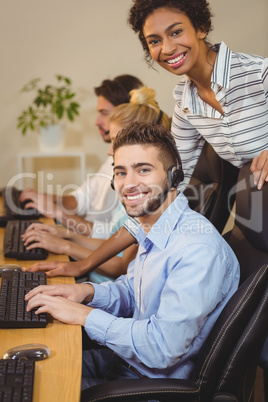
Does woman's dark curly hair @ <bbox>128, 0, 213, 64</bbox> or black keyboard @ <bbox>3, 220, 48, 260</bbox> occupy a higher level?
woman's dark curly hair @ <bbox>128, 0, 213, 64</bbox>

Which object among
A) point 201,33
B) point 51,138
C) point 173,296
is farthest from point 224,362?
point 51,138

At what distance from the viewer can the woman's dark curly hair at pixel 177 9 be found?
1628 millimetres

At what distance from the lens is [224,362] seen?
1.15 metres

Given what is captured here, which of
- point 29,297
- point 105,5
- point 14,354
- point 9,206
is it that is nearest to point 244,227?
point 29,297

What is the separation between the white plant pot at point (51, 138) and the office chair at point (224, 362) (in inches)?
110

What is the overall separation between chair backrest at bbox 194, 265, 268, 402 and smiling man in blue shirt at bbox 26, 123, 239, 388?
0.05 m

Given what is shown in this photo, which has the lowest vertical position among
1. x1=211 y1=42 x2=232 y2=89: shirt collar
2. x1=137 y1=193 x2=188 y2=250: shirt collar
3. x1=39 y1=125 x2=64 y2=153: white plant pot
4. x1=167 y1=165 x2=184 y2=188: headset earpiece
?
x1=137 y1=193 x2=188 y2=250: shirt collar

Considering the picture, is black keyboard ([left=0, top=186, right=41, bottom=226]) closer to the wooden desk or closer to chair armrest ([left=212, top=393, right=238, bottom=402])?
the wooden desk

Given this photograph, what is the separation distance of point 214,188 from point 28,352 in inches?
43.0

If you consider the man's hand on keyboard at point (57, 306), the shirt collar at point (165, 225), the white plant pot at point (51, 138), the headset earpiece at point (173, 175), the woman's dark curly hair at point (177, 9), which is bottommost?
A: the man's hand on keyboard at point (57, 306)

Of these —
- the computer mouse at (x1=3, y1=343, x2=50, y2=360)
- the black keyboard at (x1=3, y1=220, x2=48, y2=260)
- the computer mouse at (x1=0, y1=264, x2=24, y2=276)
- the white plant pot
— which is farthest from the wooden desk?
the white plant pot

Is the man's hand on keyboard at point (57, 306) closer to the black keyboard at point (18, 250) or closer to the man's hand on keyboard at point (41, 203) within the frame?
the black keyboard at point (18, 250)

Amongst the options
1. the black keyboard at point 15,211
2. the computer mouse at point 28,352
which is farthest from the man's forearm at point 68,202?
the computer mouse at point 28,352

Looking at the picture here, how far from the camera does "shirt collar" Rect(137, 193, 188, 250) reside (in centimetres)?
131
